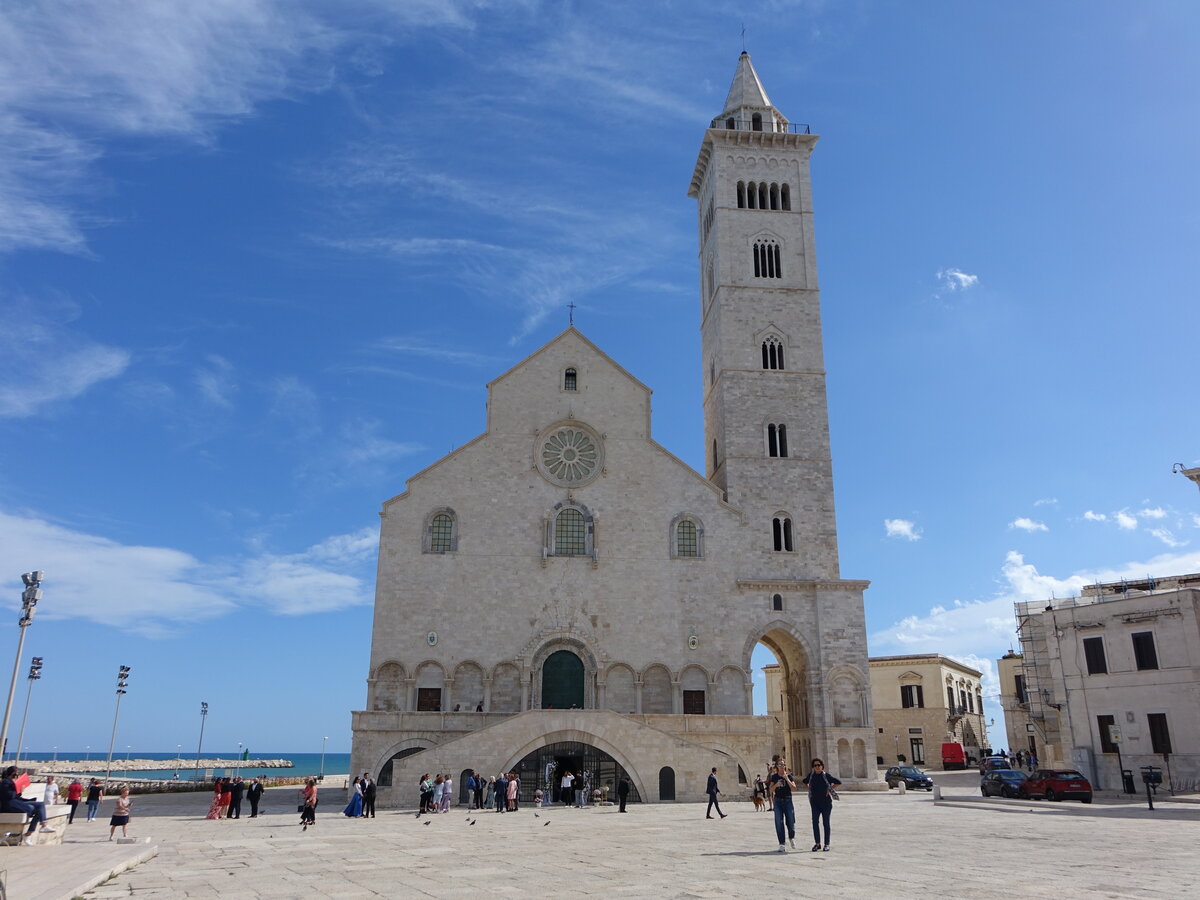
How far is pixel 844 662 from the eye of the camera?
127 feet

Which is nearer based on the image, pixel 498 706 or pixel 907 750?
pixel 498 706

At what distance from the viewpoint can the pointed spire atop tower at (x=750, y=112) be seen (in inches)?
1896

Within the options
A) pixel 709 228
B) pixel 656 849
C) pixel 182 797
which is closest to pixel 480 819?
pixel 656 849

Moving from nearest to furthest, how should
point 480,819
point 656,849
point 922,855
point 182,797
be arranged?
point 922,855 → point 656,849 → point 480,819 → point 182,797

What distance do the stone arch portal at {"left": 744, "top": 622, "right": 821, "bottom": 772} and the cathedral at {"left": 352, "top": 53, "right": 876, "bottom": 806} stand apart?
0.40ft

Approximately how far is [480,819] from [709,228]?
32.8 meters

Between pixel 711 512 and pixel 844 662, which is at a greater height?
pixel 711 512

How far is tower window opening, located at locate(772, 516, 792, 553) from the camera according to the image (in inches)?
1602

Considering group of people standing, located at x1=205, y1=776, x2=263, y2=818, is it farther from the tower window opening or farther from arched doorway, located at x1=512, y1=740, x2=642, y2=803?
the tower window opening

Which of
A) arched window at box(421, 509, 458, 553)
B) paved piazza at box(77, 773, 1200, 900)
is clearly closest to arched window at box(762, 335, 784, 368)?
arched window at box(421, 509, 458, 553)

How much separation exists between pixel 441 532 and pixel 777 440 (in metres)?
16.0

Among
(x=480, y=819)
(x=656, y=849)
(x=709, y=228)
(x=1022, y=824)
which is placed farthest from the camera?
(x=709, y=228)

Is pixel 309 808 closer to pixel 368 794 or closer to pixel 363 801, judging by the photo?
pixel 368 794

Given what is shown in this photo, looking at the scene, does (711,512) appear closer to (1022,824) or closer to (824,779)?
(1022,824)
